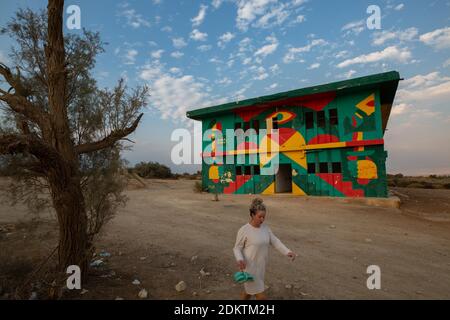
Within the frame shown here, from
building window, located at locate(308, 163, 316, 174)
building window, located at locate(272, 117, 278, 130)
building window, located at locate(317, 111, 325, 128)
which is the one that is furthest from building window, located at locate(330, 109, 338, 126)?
building window, located at locate(272, 117, 278, 130)

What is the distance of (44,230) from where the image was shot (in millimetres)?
7625

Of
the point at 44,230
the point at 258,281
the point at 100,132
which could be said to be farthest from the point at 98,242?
the point at 258,281

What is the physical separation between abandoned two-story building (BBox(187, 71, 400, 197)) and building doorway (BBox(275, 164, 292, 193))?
0.27 feet

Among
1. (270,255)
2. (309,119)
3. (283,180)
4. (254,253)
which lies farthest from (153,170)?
(254,253)

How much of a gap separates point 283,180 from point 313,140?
5.33m

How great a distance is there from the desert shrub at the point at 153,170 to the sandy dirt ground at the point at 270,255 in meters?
29.8

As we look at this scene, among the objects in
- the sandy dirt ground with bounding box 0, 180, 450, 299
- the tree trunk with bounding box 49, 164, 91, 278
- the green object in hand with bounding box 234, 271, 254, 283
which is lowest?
the sandy dirt ground with bounding box 0, 180, 450, 299

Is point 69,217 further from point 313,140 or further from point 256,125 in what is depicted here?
point 256,125

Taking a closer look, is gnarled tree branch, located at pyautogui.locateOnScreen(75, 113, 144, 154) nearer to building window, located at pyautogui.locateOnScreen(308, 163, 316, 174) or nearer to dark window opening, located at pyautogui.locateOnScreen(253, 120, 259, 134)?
building window, located at pyautogui.locateOnScreen(308, 163, 316, 174)

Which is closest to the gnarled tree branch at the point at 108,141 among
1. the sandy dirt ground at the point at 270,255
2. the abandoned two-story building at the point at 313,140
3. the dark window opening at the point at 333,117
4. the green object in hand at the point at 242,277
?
the sandy dirt ground at the point at 270,255

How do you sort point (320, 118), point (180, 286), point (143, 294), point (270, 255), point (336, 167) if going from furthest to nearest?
point (320, 118) → point (336, 167) → point (270, 255) → point (180, 286) → point (143, 294)

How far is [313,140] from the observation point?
1733 cm

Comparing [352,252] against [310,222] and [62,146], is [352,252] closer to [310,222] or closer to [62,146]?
[310,222]

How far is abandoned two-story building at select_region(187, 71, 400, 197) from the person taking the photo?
50.0 ft
